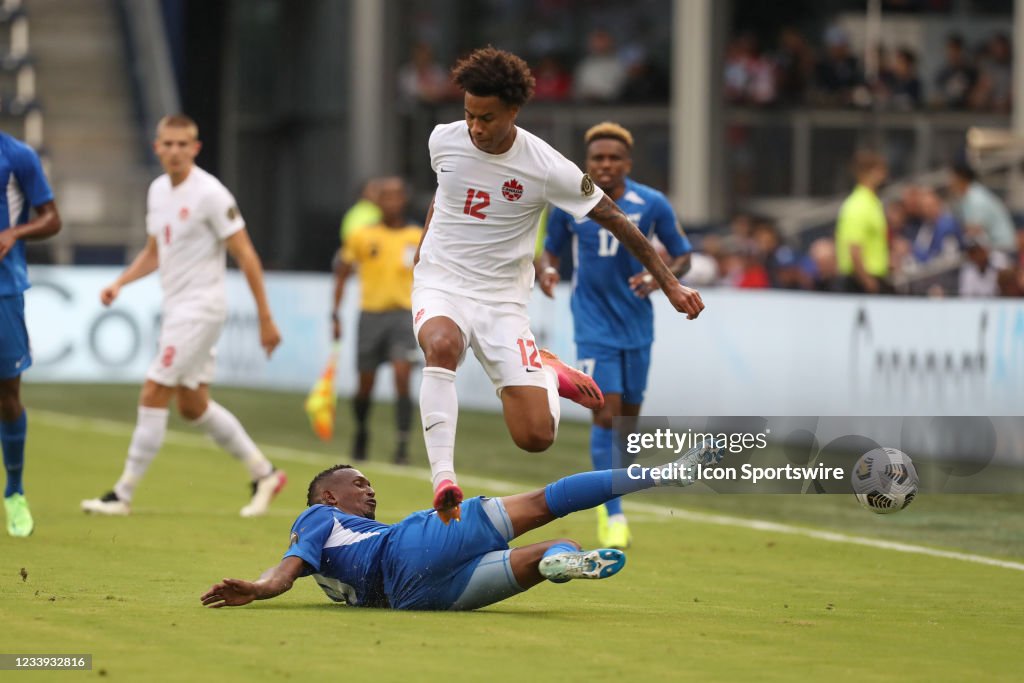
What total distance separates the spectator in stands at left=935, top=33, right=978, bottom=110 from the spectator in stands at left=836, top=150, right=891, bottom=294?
938 cm

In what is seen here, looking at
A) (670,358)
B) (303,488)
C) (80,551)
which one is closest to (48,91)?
(670,358)

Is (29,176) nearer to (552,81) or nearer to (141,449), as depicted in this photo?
(141,449)

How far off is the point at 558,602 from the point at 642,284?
2607mm

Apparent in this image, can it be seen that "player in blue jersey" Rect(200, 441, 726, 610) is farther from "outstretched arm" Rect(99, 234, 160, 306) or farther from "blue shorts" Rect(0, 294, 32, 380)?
"outstretched arm" Rect(99, 234, 160, 306)

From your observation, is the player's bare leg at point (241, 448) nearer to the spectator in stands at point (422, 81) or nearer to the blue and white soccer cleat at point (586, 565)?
the blue and white soccer cleat at point (586, 565)

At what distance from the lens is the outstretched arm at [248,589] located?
7320 millimetres

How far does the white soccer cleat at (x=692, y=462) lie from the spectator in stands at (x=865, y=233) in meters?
10.1

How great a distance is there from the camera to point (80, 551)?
9883mm

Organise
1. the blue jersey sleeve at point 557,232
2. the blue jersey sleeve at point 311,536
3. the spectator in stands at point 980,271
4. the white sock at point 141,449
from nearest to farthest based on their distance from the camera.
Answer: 1. the blue jersey sleeve at point 311,536
2. the blue jersey sleeve at point 557,232
3. the white sock at point 141,449
4. the spectator in stands at point 980,271

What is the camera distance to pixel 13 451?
1073 centimetres

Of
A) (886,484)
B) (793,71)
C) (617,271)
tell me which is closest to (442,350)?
(886,484)

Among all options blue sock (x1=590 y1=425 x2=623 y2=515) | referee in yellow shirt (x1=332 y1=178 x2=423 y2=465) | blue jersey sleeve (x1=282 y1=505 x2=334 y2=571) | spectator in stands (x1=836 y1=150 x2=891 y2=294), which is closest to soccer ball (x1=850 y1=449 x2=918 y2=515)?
blue jersey sleeve (x1=282 y1=505 x2=334 y2=571)

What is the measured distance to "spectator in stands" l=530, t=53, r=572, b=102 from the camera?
1184 inches

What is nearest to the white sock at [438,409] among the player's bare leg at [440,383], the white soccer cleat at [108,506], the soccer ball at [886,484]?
the player's bare leg at [440,383]
